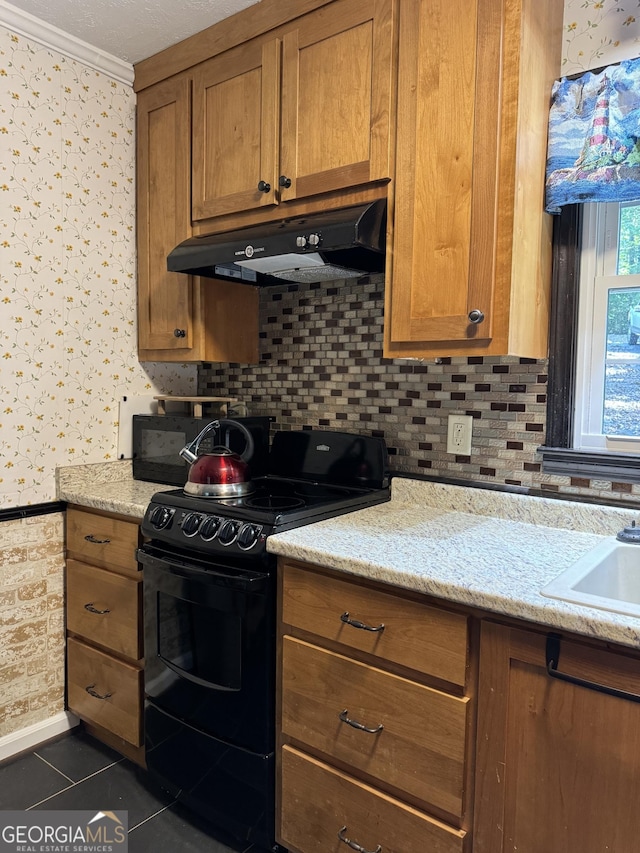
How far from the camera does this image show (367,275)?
2.02m

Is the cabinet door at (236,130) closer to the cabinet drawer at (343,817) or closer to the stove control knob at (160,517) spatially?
the stove control knob at (160,517)

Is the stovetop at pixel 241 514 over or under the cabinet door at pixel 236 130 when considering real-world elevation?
under

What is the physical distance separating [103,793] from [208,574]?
87 centimetres

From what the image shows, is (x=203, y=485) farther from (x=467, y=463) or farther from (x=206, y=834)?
(x=206, y=834)

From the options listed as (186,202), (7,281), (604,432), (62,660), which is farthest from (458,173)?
(62,660)

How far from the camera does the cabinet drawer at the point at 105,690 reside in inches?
74.3

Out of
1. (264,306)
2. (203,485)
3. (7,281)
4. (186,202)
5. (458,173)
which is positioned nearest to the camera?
(458,173)

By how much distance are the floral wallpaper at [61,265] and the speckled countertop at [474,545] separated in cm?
108

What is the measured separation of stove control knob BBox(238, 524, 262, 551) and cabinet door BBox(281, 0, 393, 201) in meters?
0.98

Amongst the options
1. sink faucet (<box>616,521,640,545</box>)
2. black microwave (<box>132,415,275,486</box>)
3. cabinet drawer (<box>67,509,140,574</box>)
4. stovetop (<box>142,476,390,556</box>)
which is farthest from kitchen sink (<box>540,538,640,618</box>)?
cabinet drawer (<box>67,509,140,574</box>)

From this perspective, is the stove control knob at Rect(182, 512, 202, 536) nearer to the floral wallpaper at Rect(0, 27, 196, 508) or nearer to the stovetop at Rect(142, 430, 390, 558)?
the stovetop at Rect(142, 430, 390, 558)

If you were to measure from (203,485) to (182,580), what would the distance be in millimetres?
301

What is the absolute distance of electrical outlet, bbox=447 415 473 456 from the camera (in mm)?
1807

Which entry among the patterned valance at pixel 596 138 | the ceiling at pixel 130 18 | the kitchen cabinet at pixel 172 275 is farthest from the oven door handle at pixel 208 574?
the ceiling at pixel 130 18
